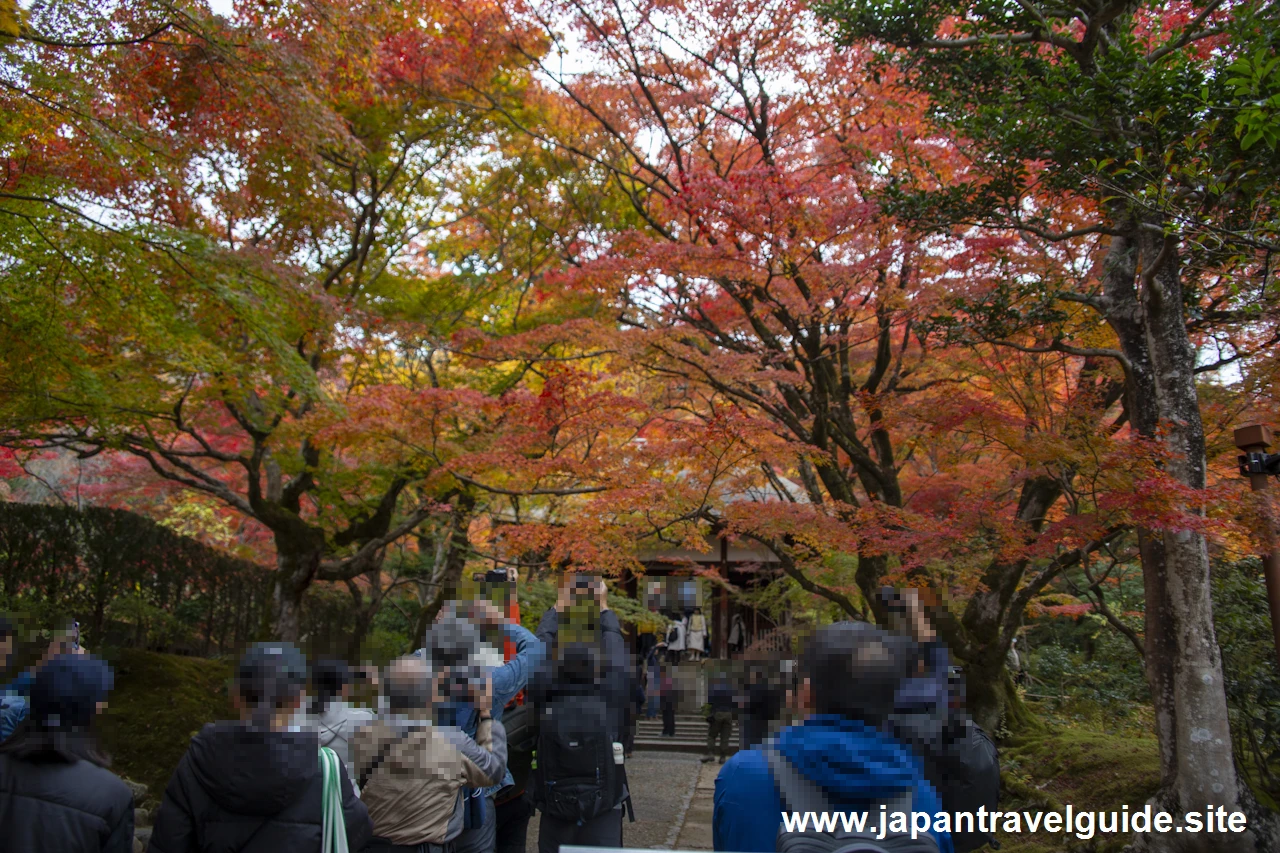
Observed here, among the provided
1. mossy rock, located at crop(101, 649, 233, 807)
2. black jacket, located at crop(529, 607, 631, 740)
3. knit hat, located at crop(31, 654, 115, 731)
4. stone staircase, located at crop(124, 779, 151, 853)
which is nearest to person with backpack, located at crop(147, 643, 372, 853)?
knit hat, located at crop(31, 654, 115, 731)

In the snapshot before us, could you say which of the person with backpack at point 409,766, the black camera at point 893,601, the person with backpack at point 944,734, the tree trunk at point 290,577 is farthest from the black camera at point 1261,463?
the tree trunk at point 290,577

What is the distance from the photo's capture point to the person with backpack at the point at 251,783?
2273 millimetres

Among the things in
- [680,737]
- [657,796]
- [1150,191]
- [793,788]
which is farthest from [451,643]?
[680,737]

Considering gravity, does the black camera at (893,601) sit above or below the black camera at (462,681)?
above

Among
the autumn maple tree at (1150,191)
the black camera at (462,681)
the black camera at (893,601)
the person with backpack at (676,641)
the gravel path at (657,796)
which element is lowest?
the gravel path at (657,796)

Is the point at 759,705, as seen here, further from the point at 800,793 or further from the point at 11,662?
the point at 11,662

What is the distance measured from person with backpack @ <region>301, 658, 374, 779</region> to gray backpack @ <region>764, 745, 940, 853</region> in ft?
5.65

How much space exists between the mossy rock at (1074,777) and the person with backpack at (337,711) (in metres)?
4.64

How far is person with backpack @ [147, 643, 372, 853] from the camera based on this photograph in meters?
2.27

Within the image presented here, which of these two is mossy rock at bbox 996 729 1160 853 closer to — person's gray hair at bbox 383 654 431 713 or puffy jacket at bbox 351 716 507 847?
puffy jacket at bbox 351 716 507 847

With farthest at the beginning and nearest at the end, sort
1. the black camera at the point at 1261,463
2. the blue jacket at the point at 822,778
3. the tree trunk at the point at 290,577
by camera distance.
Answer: the tree trunk at the point at 290,577 < the black camera at the point at 1261,463 < the blue jacket at the point at 822,778

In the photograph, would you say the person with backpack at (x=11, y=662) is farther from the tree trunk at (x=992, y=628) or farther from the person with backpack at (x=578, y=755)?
the tree trunk at (x=992, y=628)

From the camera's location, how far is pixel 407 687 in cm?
277

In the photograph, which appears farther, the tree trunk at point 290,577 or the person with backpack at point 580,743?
the tree trunk at point 290,577
